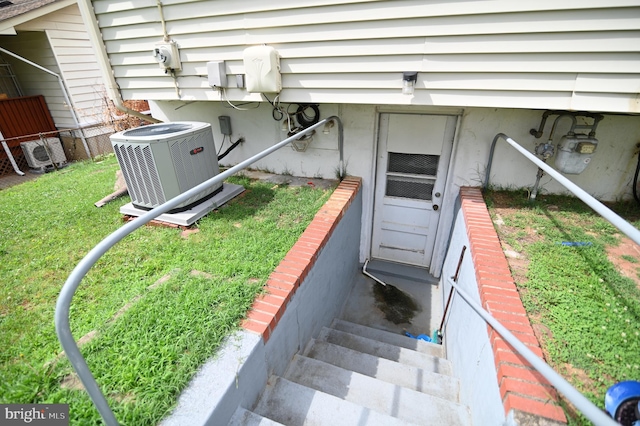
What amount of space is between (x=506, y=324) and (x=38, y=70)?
10.9m

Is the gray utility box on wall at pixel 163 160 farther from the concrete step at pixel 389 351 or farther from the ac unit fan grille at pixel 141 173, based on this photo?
the concrete step at pixel 389 351

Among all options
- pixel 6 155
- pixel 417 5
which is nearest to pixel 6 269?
pixel 417 5

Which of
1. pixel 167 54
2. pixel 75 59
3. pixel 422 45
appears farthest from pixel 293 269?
pixel 75 59

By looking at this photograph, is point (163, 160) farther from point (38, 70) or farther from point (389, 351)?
point (38, 70)

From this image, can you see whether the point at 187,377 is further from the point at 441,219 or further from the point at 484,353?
the point at 441,219

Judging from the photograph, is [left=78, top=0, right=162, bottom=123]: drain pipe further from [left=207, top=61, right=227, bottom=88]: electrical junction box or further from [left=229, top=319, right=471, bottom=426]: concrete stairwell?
[left=229, top=319, right=471, bottom=426]: concrete stairwell

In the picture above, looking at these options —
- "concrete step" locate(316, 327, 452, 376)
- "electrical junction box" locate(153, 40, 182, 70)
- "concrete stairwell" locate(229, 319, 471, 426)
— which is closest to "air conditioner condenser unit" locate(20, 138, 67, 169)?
"electrical junction box" locate(153, 40, 182, 70)

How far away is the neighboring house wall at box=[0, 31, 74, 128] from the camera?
23.1ft

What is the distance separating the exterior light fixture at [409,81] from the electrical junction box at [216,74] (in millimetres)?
2043

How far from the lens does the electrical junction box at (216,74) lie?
338 centimetres

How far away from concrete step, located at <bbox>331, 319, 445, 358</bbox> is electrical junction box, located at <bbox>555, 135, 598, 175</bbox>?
2.40 m

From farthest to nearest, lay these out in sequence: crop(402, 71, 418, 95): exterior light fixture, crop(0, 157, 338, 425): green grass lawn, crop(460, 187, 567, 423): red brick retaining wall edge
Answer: crop(402, 71, 418, 95): exterior light fixture → crop(0, 157, 338, 425): green grass lawn → crop(460, 187, 567, 423): red brick retaining wall edge

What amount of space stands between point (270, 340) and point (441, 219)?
121 inches

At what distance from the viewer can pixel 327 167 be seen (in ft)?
14.1
